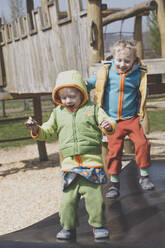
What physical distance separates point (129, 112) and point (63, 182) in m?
1.48

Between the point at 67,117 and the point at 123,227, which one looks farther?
the point at 123,227

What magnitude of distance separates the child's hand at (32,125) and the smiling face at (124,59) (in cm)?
139

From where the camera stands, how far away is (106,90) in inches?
164

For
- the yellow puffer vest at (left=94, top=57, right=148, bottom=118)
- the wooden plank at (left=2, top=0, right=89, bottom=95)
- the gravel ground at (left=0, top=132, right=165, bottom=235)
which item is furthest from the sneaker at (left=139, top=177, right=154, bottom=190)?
the wooden plank at (left=2, top=0, right=89, bottom=95)

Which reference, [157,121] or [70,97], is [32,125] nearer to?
[70,97]

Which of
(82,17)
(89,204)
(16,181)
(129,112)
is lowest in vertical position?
(16,181)

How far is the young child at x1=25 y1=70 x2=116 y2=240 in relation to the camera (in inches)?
112

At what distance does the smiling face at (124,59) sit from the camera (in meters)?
3.81

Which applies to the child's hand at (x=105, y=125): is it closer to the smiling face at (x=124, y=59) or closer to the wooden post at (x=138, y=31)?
the smiling face at (x=124, y=59)

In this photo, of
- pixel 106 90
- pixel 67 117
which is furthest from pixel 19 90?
pixel 67 117

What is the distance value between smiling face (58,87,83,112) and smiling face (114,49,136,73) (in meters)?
1.05

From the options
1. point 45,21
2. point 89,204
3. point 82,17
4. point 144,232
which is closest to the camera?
point 89,204

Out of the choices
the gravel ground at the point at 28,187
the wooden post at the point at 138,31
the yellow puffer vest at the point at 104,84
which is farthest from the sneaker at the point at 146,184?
the wooden post at the point at 138,31

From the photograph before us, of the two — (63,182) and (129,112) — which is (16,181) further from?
(63,182)
